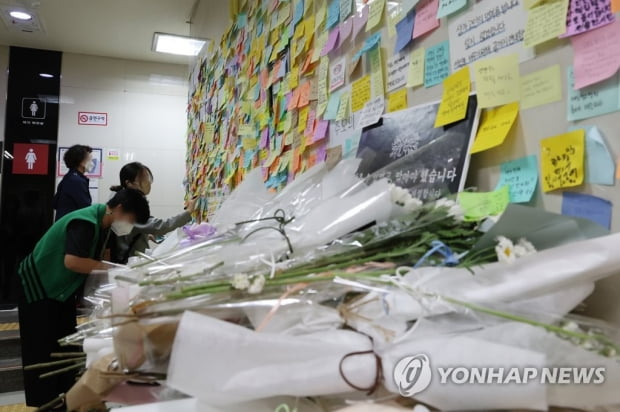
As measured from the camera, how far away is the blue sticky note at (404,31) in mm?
963

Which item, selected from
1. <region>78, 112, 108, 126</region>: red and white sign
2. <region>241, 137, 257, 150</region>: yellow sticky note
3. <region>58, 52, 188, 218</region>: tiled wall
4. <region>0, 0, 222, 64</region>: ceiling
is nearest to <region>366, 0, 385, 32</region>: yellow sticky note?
<region>241, 137, 257, 150</region>: yellow sticky note

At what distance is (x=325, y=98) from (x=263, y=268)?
0.80 m

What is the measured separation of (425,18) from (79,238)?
1634mm

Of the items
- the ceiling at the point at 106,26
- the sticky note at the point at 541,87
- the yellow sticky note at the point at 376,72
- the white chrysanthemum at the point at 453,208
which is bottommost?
the white chrysanthemum at the point at 453,208

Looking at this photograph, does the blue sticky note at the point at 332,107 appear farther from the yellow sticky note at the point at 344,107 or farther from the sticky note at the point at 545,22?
the sticky note at the point at 545,22

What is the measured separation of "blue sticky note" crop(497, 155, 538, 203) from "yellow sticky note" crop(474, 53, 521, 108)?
98mm

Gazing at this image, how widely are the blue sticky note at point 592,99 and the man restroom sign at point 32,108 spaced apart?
500 cm

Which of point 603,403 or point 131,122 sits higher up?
point 131,122

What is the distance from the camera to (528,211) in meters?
0.55

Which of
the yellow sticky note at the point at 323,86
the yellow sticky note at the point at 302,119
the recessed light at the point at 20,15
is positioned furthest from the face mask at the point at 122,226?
the recessed light at the point at 20,15

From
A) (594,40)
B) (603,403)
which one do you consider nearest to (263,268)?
(603,403)

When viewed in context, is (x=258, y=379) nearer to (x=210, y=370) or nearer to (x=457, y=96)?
(x=210, y=370)

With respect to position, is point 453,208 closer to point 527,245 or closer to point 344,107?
point 527,245

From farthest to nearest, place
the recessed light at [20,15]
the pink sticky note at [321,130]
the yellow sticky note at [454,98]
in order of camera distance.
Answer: the recessed light at [20,15] < the pink sticky note at [321,130] < the yellow sticky note at [454,98]
